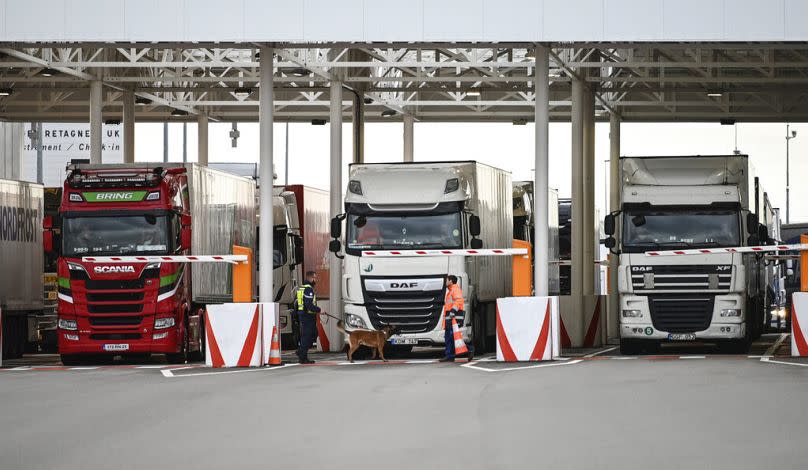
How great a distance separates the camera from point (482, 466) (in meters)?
10.8

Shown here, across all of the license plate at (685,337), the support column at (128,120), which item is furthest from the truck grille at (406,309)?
the support column at (128,120)

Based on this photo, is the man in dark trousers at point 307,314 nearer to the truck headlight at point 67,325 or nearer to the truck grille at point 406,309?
the truck grille at point 406,309

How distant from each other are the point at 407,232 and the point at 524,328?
2733mm

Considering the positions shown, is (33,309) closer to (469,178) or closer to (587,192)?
(469,178)

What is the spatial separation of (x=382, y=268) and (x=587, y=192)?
31.0ft

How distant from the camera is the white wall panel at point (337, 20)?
2353 centimetres

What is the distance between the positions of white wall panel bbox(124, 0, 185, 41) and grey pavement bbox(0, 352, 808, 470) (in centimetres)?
550

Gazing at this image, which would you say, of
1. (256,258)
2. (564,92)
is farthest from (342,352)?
(564,92)

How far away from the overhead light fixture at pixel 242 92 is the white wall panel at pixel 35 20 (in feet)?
41.6

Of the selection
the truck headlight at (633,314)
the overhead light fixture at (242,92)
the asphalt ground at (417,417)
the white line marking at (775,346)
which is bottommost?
the white line marking at (775,346)

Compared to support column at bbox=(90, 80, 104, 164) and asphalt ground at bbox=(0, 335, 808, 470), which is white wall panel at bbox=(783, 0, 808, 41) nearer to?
asphalt ground at bbox=(0, 335, 808, 470)

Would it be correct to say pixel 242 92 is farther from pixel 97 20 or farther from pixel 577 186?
pixel 97 20

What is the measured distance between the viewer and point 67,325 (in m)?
24.7

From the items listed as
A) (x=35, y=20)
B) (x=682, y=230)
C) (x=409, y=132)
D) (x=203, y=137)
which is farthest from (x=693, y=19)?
(x=203, y=137)
